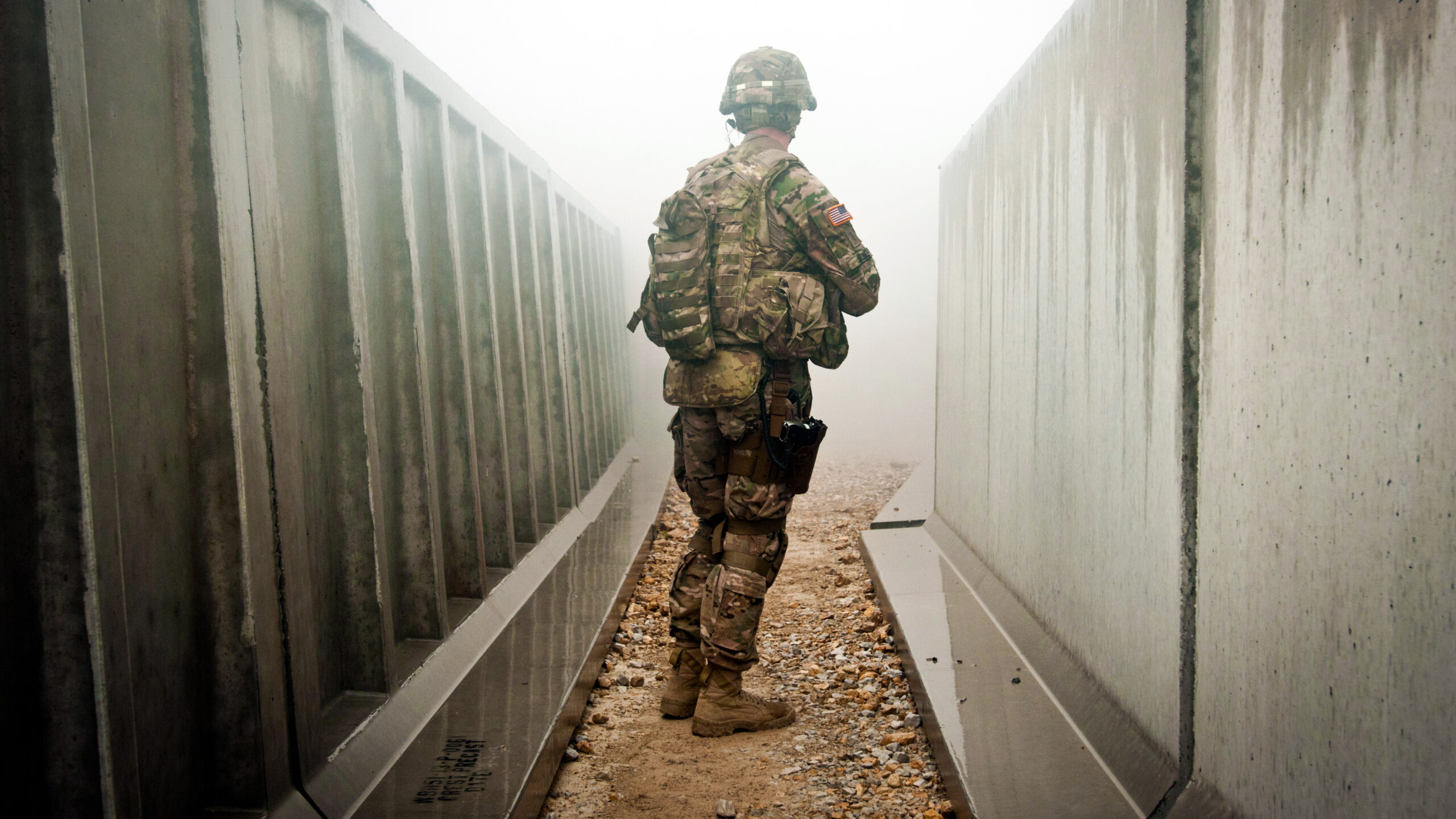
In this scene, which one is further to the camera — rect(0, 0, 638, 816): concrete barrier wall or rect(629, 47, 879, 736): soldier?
rect(629, 47, 879, 736): soldier

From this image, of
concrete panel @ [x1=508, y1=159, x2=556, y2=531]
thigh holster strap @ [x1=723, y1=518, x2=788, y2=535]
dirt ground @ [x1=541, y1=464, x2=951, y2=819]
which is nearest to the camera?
dirt ground @ [x1=541, y1=464, x2=951, y2=819]

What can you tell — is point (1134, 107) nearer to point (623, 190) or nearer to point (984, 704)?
point (984, 704)

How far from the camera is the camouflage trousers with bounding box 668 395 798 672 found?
8.79ft

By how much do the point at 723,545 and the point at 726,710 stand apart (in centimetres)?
47

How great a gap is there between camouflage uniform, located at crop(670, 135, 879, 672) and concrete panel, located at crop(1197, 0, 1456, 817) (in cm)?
112

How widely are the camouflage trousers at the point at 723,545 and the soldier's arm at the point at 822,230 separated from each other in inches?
16.7

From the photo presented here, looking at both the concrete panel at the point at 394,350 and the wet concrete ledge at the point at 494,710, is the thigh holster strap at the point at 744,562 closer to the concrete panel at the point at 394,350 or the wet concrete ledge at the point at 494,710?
the wet concrete ledge at the point at 494,710

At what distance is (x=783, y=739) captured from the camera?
104 inches

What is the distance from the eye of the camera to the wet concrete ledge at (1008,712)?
1923mm

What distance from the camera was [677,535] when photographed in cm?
575

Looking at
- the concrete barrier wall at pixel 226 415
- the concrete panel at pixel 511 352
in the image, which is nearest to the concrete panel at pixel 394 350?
the concrete barrier wall at pixel 226 415

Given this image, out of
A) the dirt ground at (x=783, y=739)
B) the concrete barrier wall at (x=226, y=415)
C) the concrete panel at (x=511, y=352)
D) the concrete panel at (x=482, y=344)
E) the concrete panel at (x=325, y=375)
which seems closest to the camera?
the concrete barrier wall at (x=226, y=415)

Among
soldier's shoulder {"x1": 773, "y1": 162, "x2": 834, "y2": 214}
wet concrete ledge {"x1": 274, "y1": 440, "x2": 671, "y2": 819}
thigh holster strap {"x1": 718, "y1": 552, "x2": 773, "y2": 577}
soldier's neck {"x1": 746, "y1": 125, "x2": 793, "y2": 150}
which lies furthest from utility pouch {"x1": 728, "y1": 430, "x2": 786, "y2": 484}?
soldier's neck {"x1": 746, "y1": 125, "x2": 793, "y2": 150}

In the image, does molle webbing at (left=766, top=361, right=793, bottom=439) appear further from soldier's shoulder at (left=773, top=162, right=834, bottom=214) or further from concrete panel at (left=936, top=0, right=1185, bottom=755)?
concrete panel at (left=936, top=0, right=1185, bottom=755)
